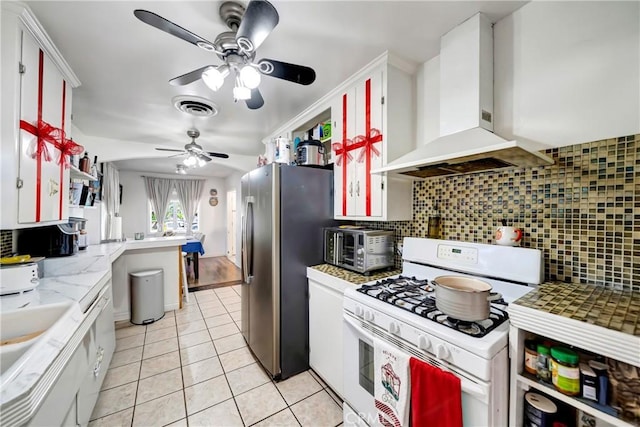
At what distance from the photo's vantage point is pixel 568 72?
1.18 meters

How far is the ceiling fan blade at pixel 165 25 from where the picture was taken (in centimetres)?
100

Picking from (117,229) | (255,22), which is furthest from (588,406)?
(117,229)

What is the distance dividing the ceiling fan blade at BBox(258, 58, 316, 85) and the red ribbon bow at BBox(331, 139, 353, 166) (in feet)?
2.31

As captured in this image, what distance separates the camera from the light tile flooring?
63.2 inches

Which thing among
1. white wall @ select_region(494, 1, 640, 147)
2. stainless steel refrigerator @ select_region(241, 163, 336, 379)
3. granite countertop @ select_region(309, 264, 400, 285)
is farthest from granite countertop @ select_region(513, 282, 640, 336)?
stainless steel refrigerator @ select_region(241, 163, 336, 379)

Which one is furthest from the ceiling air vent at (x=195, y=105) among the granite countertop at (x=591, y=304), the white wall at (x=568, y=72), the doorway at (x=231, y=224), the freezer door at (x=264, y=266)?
the doorway at (x=231, y=224)

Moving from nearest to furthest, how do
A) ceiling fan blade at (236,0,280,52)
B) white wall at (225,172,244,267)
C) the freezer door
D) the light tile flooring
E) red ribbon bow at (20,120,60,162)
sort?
1. ceiling fan blade at (236,0,280,52)
2. red ribbon bow at (20,120,60,162)
3. the light tile flooring
4. the freezer door
5. white wall at (225,172,244,267)

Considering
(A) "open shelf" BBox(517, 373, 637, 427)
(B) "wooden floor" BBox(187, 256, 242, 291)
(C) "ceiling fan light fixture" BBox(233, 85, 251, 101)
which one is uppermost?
(C) "ceiling fan light fixture" BBox(233, 85, 251, 101)

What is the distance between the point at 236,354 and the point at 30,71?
2560 millimetres

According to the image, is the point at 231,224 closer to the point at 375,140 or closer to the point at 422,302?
the point at 375,140

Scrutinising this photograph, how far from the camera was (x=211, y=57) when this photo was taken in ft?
5.74

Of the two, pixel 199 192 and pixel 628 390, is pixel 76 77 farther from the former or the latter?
pixel 199 192

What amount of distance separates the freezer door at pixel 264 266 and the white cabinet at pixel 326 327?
283 millimetres

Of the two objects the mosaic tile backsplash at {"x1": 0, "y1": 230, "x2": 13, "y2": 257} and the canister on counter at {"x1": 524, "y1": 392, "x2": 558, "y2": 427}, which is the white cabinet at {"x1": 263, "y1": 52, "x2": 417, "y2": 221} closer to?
the canister on counter at {"x1": 524, "y1": 392, "x2": 558, "y2": 427}
